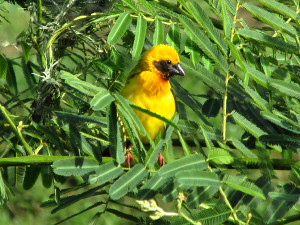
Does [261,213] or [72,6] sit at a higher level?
[72,6]

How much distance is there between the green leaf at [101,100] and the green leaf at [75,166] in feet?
0.96

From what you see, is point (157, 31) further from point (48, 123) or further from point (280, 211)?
point (280, 211)

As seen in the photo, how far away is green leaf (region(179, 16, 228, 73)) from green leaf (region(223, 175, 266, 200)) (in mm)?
575

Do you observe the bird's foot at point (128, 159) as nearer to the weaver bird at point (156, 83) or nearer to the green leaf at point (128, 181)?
the green leaf at point (128, 181)

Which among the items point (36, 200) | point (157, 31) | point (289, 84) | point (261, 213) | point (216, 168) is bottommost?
point (36, 200)

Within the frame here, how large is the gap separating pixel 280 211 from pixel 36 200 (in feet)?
14.4

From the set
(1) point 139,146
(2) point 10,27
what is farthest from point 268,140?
(2) point 10,27

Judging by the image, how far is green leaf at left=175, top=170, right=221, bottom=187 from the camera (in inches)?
69.0

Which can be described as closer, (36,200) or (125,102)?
(125,102)

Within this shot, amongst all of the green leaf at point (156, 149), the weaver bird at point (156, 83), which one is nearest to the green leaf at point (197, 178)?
the green leaf at point (156, 149)

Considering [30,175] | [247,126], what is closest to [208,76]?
[247,126]

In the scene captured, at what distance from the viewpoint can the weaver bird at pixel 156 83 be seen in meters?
3.21

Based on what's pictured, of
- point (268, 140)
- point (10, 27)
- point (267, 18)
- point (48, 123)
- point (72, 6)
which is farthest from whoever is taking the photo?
point (10, 27)

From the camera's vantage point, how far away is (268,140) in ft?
7.07
